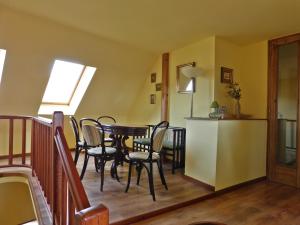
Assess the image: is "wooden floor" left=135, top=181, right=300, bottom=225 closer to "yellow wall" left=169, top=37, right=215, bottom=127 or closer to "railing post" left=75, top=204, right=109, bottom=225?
"yellow wall" left=169, top=37, right=215, bottom=127

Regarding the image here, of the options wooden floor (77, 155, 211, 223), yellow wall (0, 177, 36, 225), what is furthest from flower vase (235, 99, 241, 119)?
yellow wall (0, 177, 36, 225)

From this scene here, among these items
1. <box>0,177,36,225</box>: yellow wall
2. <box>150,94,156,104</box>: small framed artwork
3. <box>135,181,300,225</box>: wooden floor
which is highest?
<box>150,94,156,104</box>: small framed artwork

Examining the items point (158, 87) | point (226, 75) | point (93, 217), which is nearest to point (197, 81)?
point (226, 75)

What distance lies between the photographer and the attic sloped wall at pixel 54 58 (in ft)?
10.4

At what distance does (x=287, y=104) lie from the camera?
3.40m

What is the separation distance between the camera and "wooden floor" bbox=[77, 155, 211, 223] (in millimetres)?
2299

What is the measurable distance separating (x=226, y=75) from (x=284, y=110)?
3.41ft

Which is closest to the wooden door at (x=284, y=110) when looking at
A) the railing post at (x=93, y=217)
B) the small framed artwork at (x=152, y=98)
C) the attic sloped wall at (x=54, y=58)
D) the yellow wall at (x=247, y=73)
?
the yellow wall at (x=247, y=73)

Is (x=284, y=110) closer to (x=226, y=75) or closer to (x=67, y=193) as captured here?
(x=226, y=75)

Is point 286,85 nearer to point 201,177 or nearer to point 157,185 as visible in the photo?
point 201,177

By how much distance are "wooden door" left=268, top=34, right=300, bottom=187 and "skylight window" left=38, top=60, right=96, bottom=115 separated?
10.6ft

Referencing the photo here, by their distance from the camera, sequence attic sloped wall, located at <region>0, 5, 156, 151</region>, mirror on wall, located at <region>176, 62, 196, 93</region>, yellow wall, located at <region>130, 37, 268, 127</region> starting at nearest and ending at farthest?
attic sloped wall, located at <region>0, 5, 156, 151</region> → yellow wall, located at <region>130, 37, 268, 127</region> → mirror on wall, located at <region>176, 62, 196, 93</region>

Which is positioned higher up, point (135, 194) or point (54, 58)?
point (54, 58)

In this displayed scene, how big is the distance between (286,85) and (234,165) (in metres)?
1.52
